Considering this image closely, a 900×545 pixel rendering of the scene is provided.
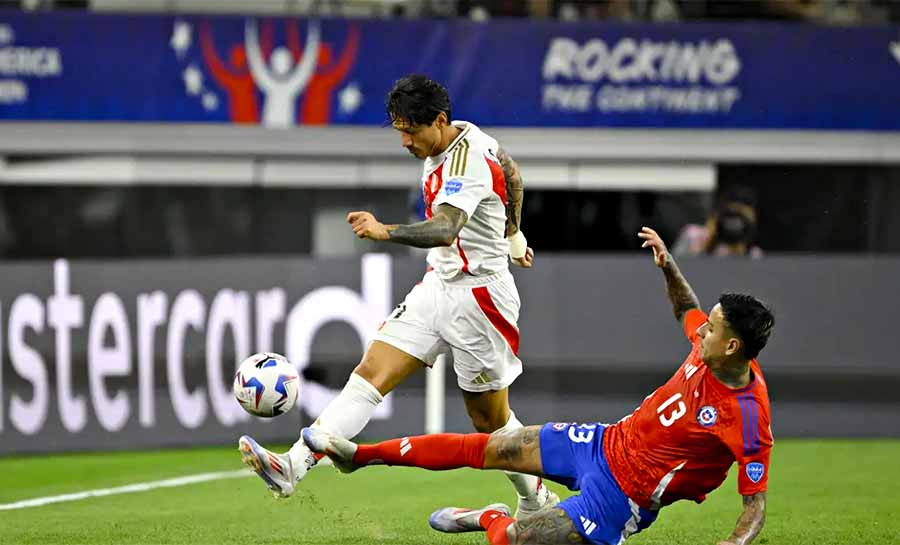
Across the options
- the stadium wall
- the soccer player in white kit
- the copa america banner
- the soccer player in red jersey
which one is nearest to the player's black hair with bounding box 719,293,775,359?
the soccer player in red jersey

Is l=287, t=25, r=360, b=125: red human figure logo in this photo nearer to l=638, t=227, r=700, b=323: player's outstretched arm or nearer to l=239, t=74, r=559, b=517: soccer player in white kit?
l=239, t=74, r=559, b=517: soccer player in white kit

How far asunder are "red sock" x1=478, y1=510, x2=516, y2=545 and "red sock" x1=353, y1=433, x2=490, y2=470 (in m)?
0.30

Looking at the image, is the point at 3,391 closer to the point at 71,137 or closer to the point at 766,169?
the point at 71,137

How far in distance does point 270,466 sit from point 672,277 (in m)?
2.13

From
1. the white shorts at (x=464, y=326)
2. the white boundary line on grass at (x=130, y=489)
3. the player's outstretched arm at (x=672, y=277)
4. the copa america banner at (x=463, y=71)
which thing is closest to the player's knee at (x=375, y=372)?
the white shorts at (x=464, y=326)

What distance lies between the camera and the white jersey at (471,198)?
7.21m

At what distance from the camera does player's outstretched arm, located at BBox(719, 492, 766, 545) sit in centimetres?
619

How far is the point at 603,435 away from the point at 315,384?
20.0 ft

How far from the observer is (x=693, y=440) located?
6434mm

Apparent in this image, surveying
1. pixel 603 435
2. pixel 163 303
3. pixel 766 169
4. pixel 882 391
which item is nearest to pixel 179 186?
pixel 163 303

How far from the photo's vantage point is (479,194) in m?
7.25

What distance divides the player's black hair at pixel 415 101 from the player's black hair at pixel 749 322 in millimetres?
1854

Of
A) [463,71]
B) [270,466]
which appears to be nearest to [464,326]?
[270,466]

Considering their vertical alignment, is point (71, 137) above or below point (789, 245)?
above
